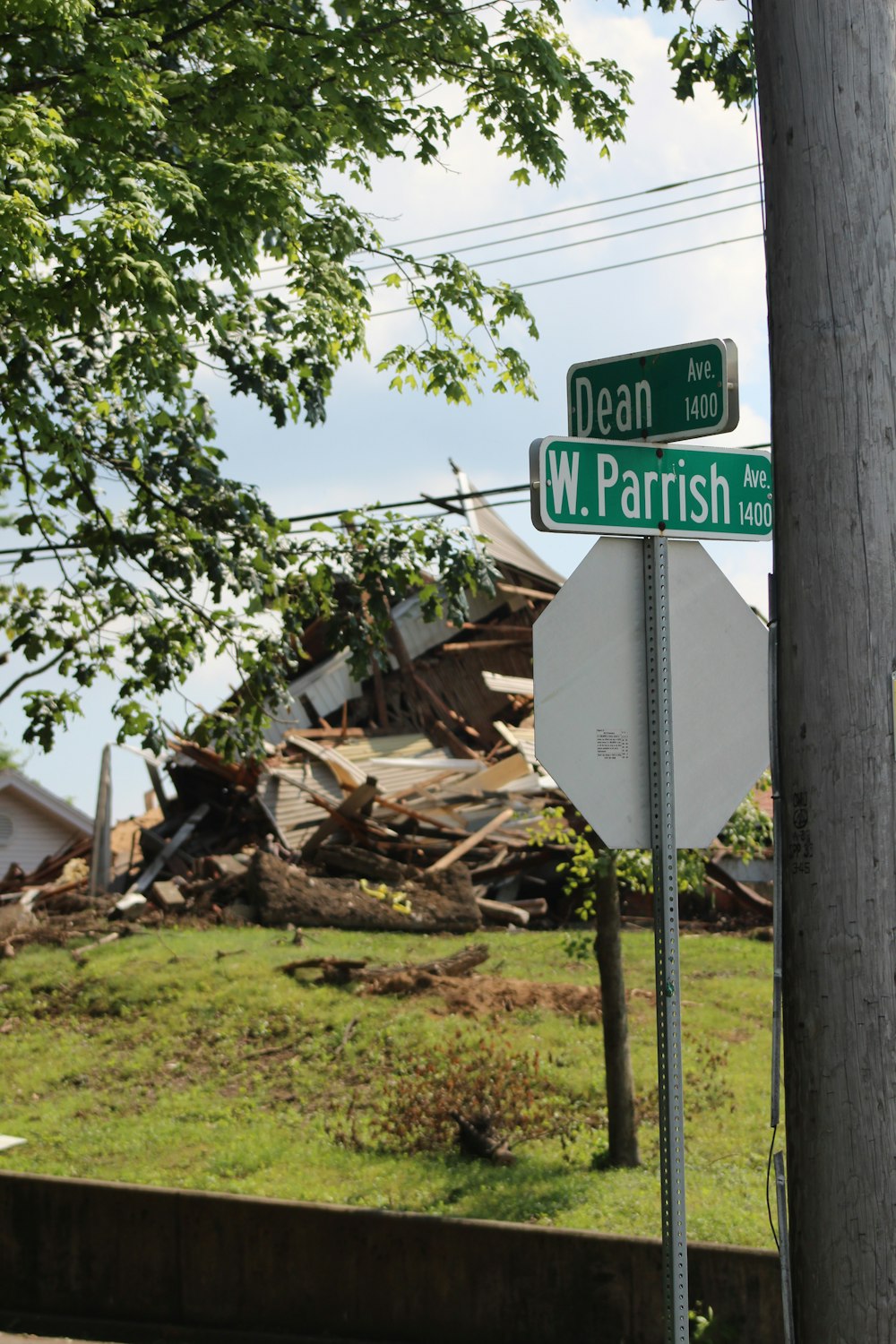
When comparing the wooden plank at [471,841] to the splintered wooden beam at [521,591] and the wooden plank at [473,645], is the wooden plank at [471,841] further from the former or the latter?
the splintered wooden beam at [521,591]

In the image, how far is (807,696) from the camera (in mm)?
3494

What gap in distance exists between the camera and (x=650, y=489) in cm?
422

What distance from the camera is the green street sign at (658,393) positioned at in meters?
4.20

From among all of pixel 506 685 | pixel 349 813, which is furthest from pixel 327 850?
pixel 506 685

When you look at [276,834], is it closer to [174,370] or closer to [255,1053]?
[255,1053]

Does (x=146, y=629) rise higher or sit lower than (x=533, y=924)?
higher

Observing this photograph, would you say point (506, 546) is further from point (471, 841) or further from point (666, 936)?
point (666, 936)

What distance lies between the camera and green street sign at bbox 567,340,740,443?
420cm

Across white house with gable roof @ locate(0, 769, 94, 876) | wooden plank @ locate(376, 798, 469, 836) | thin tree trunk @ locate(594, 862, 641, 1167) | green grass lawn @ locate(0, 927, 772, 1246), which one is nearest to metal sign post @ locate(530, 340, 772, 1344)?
green grass lawn @ locate(0, 927, 772, 1246)

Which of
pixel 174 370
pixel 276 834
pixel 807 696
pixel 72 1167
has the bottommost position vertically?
pixel 72 1167

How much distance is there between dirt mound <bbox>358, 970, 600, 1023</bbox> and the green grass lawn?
0.21 m

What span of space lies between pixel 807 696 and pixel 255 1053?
485 inches

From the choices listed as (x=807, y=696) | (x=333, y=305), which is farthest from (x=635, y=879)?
(x=807, y=696)

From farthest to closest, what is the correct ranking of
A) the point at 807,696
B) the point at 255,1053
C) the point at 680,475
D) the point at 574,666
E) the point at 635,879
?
the point at 255,1053
the point at 635,879
the point at 680,475
the point at 574,666
the point at 807,696
